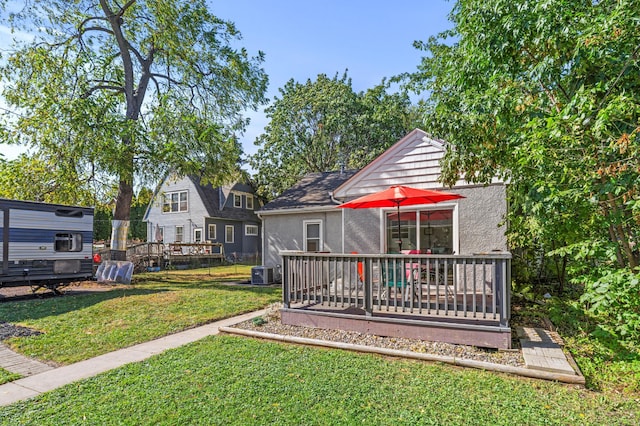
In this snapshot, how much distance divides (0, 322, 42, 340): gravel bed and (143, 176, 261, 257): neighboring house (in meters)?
18.7

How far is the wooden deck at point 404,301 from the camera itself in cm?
498

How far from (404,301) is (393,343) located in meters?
0.71

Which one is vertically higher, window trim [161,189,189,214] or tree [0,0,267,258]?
tree [0,0,267,258]

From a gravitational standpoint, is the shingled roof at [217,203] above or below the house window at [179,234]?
above

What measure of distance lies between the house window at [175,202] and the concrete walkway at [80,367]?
2208 cm

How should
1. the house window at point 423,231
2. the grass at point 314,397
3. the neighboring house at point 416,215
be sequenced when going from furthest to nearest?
the house window at point 423,231, the neighboring house at point 416,215, the grass at point 314,397

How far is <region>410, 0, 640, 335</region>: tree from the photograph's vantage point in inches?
159

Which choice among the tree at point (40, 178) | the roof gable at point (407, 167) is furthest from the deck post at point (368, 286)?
the tree at point (40, 178)

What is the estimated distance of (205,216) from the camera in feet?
83.4

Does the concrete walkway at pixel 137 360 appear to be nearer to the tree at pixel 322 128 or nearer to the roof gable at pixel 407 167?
the roof gable at pixel 407 167

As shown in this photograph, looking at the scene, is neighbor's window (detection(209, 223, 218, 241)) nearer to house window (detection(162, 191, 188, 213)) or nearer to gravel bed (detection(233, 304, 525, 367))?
house window (detection(162, 191, 188, 213))

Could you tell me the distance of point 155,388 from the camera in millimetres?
3988

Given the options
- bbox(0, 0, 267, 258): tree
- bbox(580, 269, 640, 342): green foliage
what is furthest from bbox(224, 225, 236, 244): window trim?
bbox(580, 269, 640, 342): green foliage

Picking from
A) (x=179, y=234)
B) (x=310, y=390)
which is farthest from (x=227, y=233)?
(x=310, y=390)
